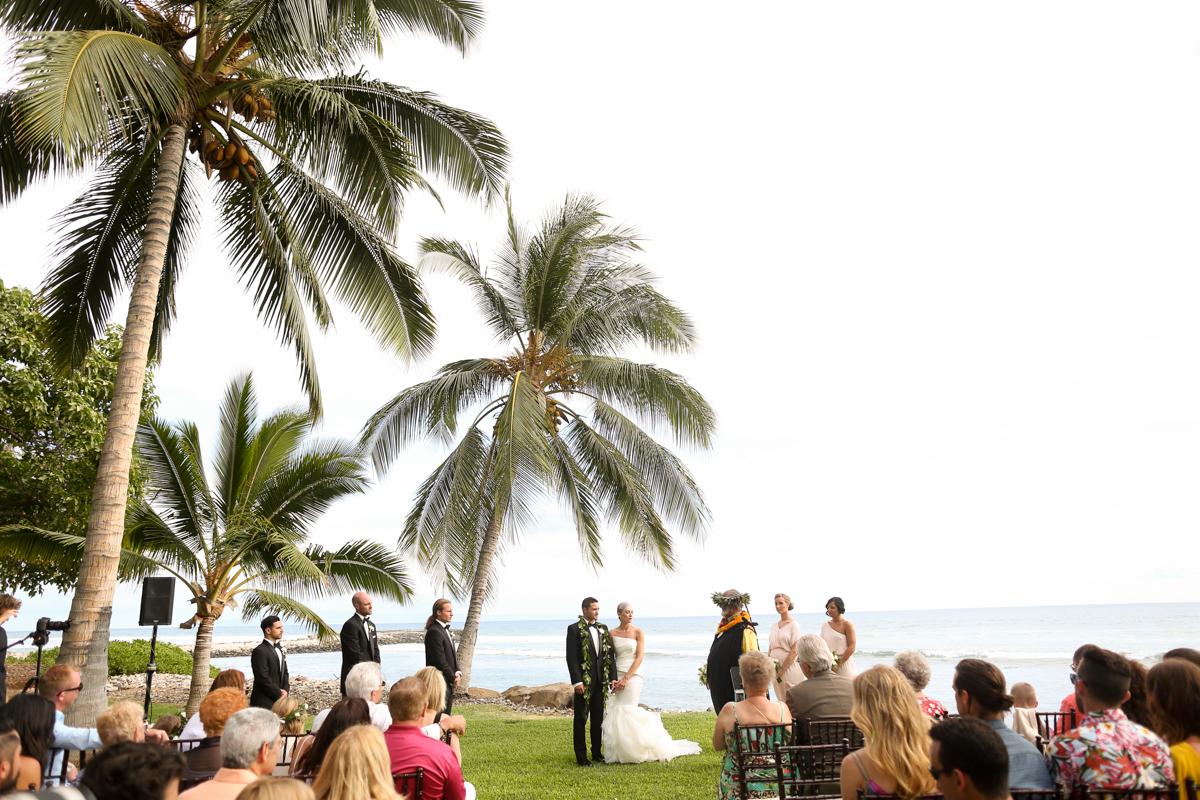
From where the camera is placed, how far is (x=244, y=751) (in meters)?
3.03

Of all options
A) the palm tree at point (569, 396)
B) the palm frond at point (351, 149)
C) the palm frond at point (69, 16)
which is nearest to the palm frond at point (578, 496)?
the palm tree at point (569, 396)

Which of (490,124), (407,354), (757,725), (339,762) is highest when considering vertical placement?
(490,124)

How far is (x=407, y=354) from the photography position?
9984 mm

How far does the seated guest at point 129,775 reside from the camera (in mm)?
2305

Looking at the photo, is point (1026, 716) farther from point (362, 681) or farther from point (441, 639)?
point (441, 639)

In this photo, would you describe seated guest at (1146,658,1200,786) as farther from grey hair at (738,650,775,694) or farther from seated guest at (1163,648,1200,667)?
grey hair at (738,650,775,694)

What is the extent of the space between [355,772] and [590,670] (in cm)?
562

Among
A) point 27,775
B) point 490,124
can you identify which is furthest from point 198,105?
point 27,775

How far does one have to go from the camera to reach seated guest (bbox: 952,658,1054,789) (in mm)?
3029

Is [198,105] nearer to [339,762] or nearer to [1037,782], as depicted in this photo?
[339,762]

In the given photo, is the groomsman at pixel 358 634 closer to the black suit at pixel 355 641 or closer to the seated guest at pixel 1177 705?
the black suit at pixel 355 641

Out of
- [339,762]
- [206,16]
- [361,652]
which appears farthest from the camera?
[206,16]

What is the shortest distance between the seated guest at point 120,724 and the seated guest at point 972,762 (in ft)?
12.2

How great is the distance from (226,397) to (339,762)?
12.7m
